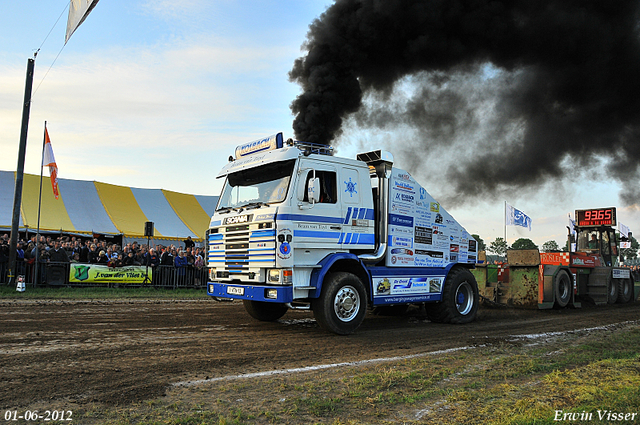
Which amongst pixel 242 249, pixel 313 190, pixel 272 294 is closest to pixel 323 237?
pixel 313 190

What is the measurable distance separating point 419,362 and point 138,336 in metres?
4.42

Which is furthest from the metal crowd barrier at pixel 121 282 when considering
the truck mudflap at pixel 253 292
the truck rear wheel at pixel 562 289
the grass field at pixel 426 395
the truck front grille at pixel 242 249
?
the grass field at pixel 426 395

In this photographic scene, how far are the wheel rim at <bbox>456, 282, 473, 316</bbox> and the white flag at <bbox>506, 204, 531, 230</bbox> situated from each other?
1375 cm

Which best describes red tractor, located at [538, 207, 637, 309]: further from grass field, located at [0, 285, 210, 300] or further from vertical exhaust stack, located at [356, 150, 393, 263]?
grass field, located at [0, 285, 210, 300]

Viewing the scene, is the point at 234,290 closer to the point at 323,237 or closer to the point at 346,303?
the point at 323,237

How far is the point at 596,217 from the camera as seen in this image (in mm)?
18312

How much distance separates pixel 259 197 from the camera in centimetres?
835

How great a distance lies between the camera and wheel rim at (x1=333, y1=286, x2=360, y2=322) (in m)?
8.17

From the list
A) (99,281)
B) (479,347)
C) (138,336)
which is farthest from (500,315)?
(99,281)

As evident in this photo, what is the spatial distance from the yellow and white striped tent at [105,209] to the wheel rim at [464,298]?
19.0 m

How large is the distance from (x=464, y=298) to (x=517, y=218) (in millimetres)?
15050

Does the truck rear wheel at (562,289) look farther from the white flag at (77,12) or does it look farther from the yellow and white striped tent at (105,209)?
the yellow and white striped tent at (105,209)

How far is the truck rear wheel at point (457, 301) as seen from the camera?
10336 millimetres

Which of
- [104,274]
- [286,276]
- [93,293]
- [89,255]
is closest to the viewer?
[286,276]
